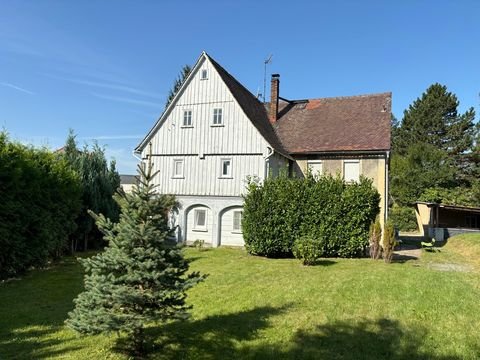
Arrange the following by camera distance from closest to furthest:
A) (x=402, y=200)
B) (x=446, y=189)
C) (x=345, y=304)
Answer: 1. (x=345, y=304)
2. (x=446, y=189)
3. (x=402, y=200)

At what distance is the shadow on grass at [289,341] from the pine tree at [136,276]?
36.5 inches

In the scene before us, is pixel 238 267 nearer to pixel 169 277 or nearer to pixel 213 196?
pixel 213 196

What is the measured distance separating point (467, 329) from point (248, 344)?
4.78m

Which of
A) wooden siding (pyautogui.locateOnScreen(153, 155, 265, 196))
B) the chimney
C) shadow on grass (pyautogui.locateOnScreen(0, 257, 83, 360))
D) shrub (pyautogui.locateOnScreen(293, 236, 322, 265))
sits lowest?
shadow on grass (pyautogui.locateOnScreen(0, 257, 83, 360))

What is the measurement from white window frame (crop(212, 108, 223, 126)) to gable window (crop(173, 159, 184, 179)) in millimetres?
3182

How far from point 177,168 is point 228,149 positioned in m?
3.60

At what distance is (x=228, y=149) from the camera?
21219 millimetres

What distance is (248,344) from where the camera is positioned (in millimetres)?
6926

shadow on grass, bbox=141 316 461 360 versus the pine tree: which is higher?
the pine tree

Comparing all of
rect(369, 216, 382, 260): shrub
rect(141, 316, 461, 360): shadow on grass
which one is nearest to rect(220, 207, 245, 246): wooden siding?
rect(369, 216, 382, 260): shrub

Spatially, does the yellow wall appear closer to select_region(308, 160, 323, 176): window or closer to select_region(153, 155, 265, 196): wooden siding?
select_region(308, 160, 323, 176): window

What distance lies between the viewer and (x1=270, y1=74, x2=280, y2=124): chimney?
25.1 m

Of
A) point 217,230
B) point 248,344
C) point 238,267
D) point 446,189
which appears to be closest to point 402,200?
point 446,189

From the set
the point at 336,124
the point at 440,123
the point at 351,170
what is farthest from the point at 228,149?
the point at 440,123
